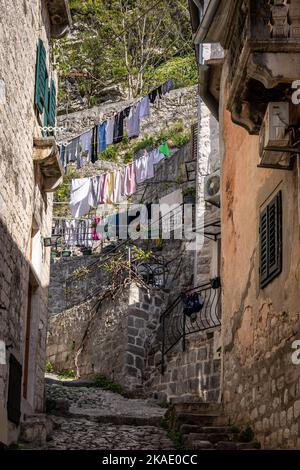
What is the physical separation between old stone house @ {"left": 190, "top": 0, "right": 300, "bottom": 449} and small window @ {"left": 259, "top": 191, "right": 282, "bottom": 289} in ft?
0.04

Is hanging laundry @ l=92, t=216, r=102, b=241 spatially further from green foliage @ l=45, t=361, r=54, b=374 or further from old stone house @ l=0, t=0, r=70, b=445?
old stone house @ l=0, t=0, r=70, b=445

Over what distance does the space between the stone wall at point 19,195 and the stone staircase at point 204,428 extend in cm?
216

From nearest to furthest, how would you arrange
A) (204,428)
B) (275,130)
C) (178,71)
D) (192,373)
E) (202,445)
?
(275,130)
(202,445)
(204,428)
(192,373)
(178,71)

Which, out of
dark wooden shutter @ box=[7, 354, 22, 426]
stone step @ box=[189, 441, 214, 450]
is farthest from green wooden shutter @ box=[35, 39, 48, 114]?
stone step @ box=[189, 441, 214, 450]

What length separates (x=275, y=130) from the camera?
8945mm

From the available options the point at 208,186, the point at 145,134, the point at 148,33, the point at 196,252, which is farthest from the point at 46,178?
the point at 148,33

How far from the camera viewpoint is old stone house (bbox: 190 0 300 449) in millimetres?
8750

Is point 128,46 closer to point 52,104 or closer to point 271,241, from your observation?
point 52,104

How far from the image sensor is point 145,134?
100 feet

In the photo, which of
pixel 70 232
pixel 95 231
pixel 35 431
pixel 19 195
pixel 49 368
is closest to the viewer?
pixel 35 431

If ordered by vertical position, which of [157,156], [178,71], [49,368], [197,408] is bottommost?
[49,368]

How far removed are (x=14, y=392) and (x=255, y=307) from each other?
11.5 ft

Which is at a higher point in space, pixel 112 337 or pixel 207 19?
pixel 207 19

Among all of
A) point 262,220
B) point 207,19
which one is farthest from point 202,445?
point 207,19
